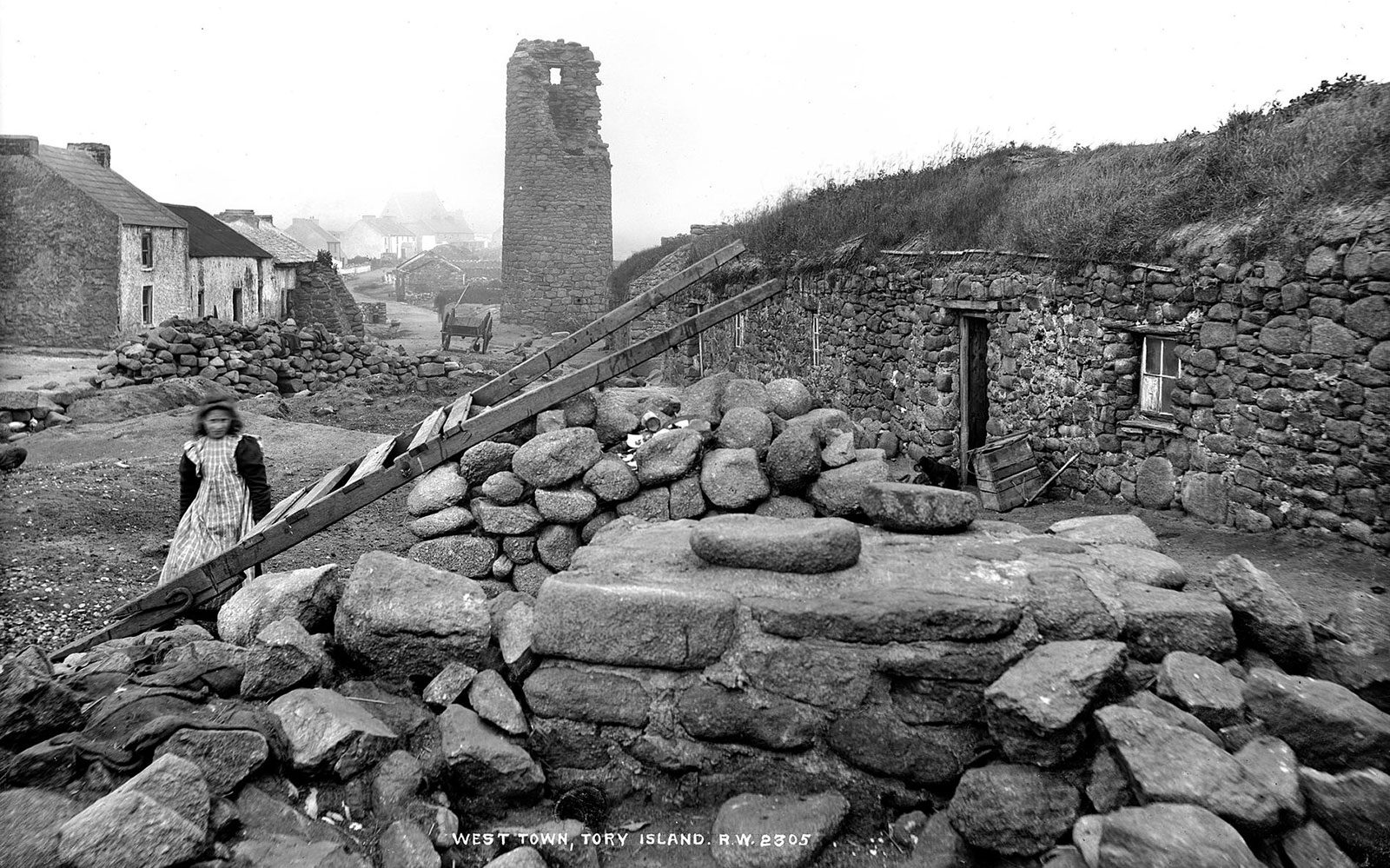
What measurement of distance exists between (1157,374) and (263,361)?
18777mm

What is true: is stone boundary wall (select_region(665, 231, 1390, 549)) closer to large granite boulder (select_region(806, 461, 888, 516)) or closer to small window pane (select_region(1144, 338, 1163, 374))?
small window pane (select_region(1144, 338, 1163, 374))

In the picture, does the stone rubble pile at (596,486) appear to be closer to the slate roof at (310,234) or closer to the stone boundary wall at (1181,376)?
the stone boundary wall at (1181,376)

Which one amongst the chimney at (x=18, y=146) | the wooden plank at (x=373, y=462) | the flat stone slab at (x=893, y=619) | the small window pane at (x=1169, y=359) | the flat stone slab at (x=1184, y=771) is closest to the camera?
the flat stone slab at (x=1184, y=771)

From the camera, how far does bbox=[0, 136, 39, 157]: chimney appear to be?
2531cm

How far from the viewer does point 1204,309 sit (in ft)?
27.3

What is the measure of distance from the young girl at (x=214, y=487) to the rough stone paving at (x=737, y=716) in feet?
5.62

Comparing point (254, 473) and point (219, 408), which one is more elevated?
point (219, 408)

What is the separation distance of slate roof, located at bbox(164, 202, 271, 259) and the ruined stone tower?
795 centimetres

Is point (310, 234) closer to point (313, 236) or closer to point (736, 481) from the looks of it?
point (313, 236)

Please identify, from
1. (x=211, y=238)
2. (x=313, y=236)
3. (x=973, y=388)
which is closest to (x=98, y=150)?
(x=211, y=238)

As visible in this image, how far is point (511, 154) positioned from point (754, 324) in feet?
60.1

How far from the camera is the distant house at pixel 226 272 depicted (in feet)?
97.1

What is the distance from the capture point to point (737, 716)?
157 inches

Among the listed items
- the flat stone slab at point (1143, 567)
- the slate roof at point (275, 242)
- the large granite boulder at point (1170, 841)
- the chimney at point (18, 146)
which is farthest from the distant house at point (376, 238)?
the large granite boulder at point (1170, 841)
